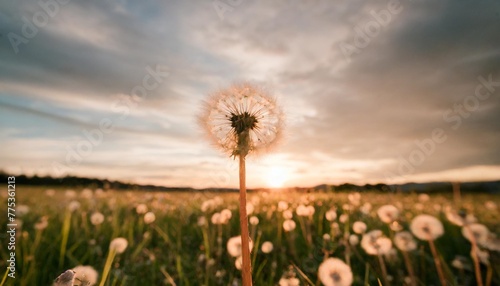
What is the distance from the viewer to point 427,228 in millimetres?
2156

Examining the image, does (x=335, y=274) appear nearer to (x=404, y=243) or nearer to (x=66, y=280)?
(x=404, y=243)

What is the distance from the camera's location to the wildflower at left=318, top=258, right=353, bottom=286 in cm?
214

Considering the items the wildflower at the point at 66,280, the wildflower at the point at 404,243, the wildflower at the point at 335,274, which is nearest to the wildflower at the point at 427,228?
the wildflower at the point at 335,274

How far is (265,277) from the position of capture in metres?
3.65

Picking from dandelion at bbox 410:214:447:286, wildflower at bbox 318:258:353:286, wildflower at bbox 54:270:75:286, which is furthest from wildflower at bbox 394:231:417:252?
wildflower at bbox 54:270:75:286

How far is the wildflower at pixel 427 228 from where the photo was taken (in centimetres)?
209

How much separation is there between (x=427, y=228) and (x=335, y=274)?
A: 625 mm

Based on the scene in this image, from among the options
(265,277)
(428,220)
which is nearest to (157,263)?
(265,277)

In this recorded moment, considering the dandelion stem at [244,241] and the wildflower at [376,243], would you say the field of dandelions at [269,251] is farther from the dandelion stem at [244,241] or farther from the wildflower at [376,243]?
the dandelion stem at [244,241]

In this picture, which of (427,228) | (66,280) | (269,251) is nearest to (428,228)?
(427,228)

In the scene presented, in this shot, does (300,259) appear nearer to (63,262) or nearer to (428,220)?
(428,220)

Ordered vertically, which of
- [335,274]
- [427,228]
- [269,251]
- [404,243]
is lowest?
[269,251]

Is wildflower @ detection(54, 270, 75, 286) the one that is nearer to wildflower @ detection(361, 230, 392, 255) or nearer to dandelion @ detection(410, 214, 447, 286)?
dandelion @ detection(410, 214, 447, 286)

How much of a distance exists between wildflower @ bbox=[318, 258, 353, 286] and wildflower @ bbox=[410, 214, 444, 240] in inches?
19.2
